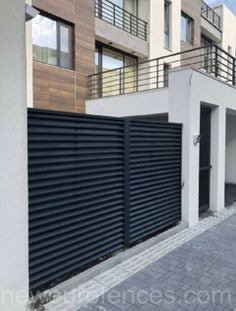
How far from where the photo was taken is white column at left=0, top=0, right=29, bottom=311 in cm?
238

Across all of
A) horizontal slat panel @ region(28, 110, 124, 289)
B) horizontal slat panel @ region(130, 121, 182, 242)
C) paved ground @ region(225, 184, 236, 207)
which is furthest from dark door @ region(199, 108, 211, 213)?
horizontal slat panel @ region(28, 110, 124, 289)

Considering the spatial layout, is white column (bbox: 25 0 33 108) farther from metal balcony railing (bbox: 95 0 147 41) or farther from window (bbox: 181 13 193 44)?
window (bbox: 181 13 193 44)

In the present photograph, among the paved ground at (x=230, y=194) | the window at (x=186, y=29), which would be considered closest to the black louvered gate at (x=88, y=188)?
the paved ground at (x=230, y=194)

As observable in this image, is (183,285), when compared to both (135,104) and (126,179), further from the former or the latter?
(135,104)

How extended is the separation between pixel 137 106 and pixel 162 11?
27.5 ft

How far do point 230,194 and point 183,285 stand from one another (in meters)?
6.03

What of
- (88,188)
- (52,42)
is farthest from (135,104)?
(88,188)

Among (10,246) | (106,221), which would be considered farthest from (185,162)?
(10,246)

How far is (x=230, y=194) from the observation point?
28.3 feet

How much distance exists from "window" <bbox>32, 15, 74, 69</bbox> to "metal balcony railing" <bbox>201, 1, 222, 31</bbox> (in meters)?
12.4

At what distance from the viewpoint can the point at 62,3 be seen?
30.0ft

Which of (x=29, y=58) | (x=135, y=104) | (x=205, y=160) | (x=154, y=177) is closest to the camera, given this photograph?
(x=154, y=177)

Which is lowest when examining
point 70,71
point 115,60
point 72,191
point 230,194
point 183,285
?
point 183,285

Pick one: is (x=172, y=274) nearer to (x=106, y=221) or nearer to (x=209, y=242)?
(x=106, y=221)
